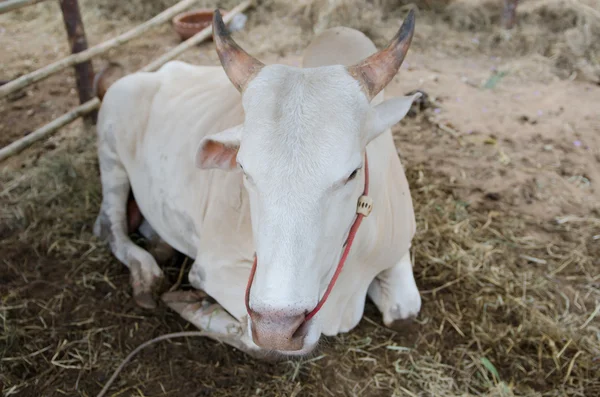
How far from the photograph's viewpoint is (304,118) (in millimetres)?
1651

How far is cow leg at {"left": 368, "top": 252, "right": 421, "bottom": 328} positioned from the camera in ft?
8.68

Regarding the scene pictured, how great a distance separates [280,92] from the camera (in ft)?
5.68

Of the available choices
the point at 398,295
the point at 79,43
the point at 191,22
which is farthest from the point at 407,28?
the point at 191,22

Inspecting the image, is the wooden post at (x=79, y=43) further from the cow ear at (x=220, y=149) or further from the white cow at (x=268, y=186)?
the cow ear at (x=220, y=149)

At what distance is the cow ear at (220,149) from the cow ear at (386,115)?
1.40 feet

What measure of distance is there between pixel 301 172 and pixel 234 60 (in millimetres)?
531

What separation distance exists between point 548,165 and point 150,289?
8.60 ft

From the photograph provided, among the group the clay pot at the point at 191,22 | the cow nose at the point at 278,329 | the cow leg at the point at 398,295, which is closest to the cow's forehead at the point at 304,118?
the cow nose at the point at 278,329

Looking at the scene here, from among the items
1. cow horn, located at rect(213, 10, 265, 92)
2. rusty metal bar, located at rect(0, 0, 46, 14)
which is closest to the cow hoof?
cow horn, located at rect(213, 10, 265, 92)

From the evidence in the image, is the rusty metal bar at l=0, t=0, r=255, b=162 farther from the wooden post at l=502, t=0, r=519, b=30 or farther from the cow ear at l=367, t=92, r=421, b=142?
the wooden post at l=502, t=0, r=519, b=30

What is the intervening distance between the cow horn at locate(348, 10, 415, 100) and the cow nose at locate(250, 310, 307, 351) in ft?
2.40

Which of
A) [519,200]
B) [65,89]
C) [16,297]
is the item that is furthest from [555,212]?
[65,89]

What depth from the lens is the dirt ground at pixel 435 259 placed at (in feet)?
8.17

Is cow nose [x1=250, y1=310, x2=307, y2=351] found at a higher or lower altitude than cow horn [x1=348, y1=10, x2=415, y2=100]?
lower
